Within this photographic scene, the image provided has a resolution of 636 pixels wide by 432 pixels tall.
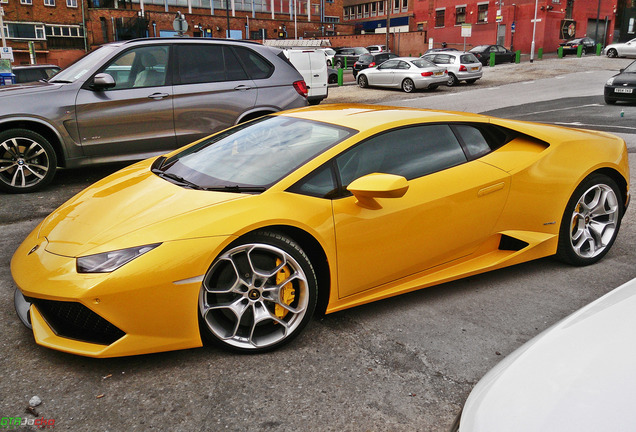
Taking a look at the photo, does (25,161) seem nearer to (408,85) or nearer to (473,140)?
(473,140)

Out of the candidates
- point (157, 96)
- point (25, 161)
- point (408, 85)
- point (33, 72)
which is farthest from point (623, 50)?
point (25, 161)

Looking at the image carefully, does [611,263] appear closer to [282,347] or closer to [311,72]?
[282,347]

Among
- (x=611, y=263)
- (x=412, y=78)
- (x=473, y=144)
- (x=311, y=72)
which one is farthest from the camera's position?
(x=412, y=78)

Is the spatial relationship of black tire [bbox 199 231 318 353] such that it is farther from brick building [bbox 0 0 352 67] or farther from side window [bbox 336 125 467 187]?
brick building [bbox 0 0 352 67]

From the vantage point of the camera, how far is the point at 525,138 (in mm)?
4023

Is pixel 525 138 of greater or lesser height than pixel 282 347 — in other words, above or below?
above

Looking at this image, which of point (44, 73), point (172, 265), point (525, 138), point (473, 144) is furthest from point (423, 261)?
point (44, 73)

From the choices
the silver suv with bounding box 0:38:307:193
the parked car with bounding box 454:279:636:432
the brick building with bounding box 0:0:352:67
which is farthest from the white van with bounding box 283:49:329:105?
the brick building with bounding box 0:0:352:67

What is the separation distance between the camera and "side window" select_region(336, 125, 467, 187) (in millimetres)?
3340

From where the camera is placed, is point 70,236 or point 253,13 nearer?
point 70,236

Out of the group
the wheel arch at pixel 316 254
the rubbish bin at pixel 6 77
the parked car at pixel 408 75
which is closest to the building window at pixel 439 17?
the parked car at pixel 408 75

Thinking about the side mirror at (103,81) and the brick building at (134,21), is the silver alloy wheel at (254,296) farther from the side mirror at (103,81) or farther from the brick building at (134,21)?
the brick building at (134,21)

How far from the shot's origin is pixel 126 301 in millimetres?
2629

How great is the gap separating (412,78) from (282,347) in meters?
20.4
